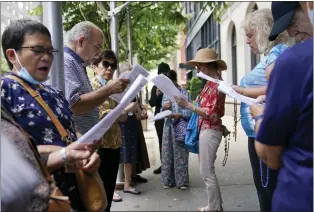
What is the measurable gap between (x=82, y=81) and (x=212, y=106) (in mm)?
1542

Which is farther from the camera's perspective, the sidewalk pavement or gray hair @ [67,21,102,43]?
the sidewalk pavement

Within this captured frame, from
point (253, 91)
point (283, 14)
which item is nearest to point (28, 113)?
point (283, 14)

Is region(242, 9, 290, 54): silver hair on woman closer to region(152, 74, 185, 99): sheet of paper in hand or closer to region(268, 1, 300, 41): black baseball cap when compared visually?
region(268, 1, 300, 41): black baseball cap

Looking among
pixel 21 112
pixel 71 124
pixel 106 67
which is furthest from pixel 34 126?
pixel 106 67

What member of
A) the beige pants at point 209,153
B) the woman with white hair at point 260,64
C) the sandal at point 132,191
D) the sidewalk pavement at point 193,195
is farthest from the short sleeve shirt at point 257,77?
the sandal at point 132,191

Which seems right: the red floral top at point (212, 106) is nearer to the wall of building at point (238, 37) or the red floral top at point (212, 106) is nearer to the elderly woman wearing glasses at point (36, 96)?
the elderly woman wearing glasses at point (36, 96)

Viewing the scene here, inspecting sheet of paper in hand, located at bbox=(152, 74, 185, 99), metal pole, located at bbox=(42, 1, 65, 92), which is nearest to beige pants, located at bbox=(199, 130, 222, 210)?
sheet of paper in hand, located at bbox=(152, 74, 185, 99)

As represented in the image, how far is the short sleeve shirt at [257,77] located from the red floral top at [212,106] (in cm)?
114

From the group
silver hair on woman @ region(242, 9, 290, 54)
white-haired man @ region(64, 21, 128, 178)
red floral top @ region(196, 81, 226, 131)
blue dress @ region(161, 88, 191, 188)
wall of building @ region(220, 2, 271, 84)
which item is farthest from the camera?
wall of building @ region(220, 2, 271, 84)

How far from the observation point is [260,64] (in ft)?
8.79

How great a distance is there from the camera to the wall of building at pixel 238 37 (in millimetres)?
14406

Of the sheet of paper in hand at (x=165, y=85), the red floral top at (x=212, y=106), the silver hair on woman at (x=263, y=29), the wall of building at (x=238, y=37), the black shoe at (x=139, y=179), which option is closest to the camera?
the silver hair on woman at (x=263, y=29)

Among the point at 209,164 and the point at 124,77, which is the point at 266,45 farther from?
the point at 209,164

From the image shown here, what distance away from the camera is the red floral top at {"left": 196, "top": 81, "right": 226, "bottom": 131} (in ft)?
12.9
